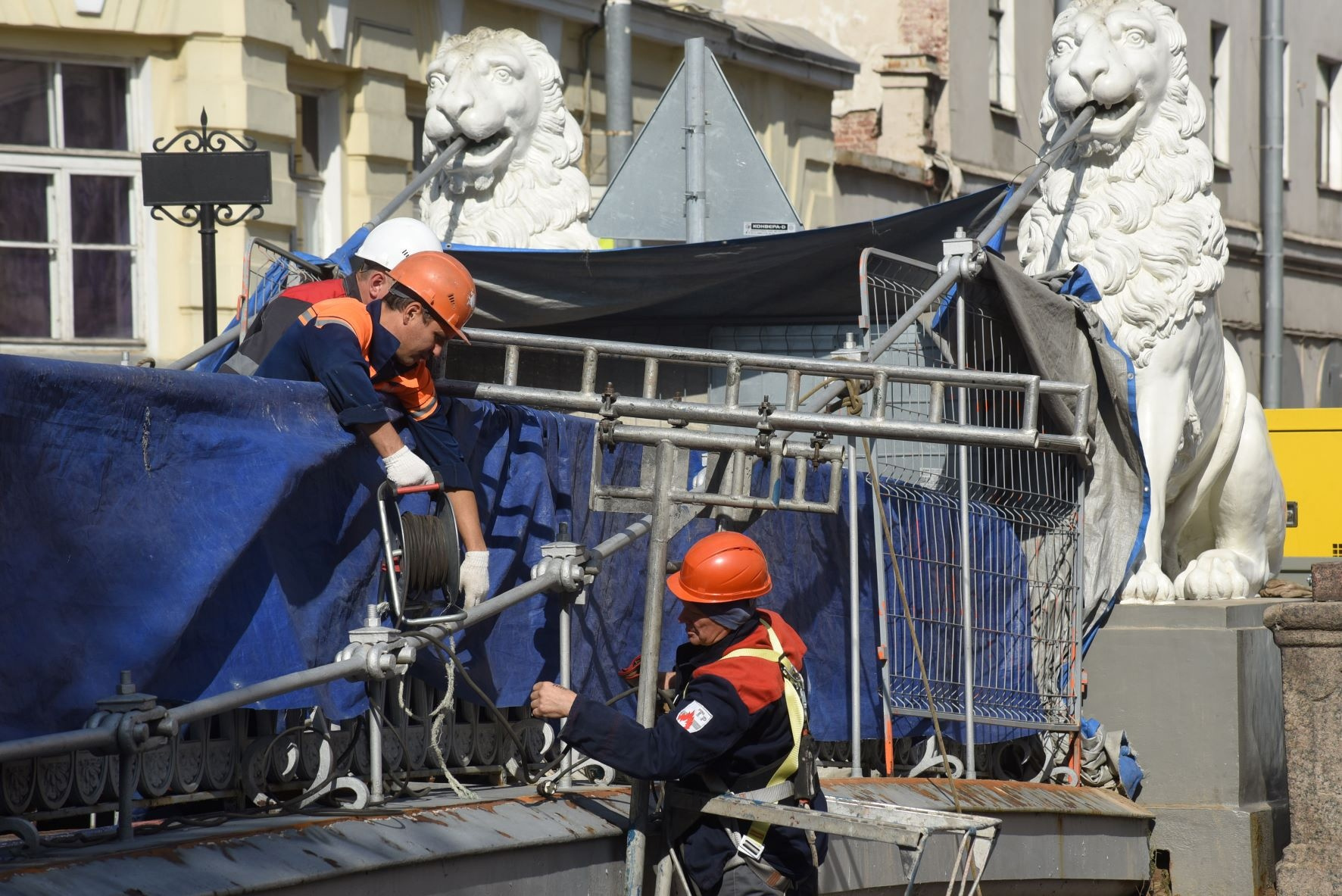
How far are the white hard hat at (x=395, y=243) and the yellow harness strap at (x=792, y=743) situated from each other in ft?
6.79

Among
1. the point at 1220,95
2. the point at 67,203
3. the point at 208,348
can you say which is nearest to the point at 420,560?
the point at 208,348

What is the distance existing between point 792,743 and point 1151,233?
5.26m

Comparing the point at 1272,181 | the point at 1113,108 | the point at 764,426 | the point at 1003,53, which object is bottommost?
the point at 764,426

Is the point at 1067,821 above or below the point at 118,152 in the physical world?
below

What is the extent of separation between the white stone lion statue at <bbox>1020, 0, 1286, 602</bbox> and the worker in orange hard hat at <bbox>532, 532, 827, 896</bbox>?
445 centimetres

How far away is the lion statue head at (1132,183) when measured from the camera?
A: 10.5m

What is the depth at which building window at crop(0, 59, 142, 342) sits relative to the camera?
50.4 ft

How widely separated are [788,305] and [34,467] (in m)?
6.41

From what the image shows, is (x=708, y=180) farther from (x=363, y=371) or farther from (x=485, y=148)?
(x=363, y=371)

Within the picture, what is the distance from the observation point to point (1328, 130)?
3544cm

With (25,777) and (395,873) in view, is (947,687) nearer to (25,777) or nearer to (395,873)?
(395,873)

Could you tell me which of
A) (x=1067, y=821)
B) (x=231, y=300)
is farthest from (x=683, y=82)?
(x=231, y=300)

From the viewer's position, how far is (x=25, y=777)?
15.5 feet

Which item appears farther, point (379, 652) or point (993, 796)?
point (993, 796)
